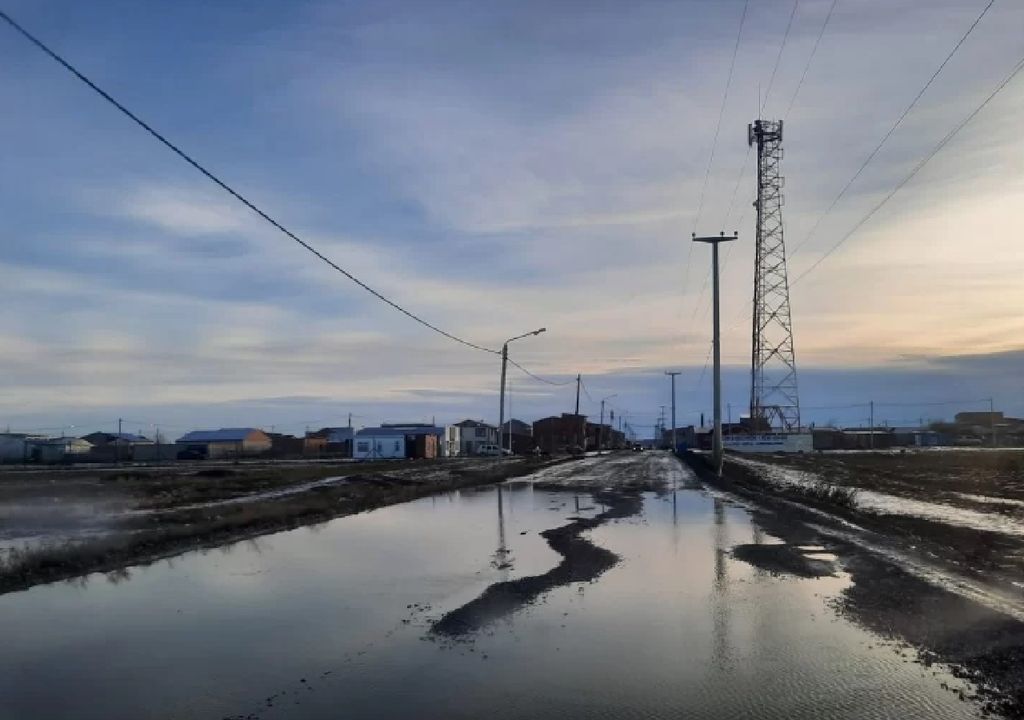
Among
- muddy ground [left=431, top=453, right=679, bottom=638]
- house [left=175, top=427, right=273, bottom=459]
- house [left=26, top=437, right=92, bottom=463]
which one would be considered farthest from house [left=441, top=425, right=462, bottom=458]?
muddy ground [left=431, top=453, right=679, bottom=638]

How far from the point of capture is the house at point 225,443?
330ft

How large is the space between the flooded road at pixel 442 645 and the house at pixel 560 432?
449 ft

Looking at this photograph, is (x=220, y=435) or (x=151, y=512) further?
(x=220, y=435)

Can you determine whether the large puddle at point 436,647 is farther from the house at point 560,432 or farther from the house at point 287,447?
the house at point 560,432

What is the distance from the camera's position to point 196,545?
17750 millimetres

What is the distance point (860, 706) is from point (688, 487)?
110ft

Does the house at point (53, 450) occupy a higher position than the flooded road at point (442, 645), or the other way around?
the flooded road at point (442, 645)

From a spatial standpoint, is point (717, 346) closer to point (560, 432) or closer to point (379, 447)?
point (379, 447)

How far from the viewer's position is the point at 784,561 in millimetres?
15445

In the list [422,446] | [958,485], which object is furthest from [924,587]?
[422,446]

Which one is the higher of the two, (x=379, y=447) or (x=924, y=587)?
(x=924, y=587)

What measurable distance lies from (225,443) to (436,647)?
4216 inches

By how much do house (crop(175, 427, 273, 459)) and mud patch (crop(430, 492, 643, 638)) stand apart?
284ft

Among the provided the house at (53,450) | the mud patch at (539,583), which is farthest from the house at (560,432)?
the mud patch at (539,583)
